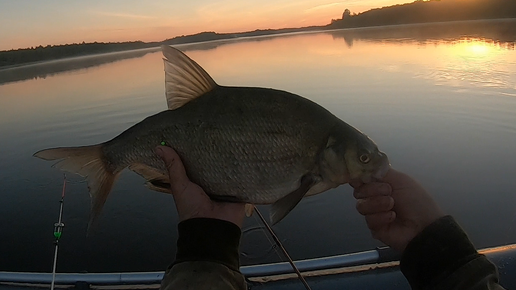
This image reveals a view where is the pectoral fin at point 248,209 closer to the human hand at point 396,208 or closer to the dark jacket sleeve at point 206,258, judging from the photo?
the dark jacket sleeve at point 206,258

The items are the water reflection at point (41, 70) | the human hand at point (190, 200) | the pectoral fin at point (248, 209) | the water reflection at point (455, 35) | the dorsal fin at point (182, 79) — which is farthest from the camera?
the water reflection at point (41, 70)

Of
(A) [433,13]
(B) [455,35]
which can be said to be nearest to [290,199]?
(B) [455,35]

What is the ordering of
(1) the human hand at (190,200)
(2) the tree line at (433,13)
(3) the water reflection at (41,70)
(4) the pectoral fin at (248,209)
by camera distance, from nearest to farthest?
(1) the human hand at (190,200), (4) the pectoral fin at (248,209), (3) the water reflection at (41,70), (2) the tree line at (433,13)

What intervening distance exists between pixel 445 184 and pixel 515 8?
275ft

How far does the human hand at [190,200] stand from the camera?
2.24 metres

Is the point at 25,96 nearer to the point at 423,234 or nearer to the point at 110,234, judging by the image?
the point at 110,234

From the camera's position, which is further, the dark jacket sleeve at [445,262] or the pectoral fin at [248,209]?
the pectoral fin at [248,209]

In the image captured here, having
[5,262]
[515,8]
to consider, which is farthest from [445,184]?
[515,8]

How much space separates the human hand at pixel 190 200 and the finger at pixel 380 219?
0.80m

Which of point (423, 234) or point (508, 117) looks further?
point (508, 117)

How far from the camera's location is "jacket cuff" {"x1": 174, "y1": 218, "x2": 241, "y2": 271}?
1955 mm

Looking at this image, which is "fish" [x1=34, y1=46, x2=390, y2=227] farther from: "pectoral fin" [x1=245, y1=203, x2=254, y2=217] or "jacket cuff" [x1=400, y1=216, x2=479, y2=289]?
"jacket cuff" [x1=400, y1=216, x2=479, y2=289]

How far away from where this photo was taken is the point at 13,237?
18.7ft

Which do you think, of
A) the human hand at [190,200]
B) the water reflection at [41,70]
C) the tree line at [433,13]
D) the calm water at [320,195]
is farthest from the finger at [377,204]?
the tree line at [433,13]
